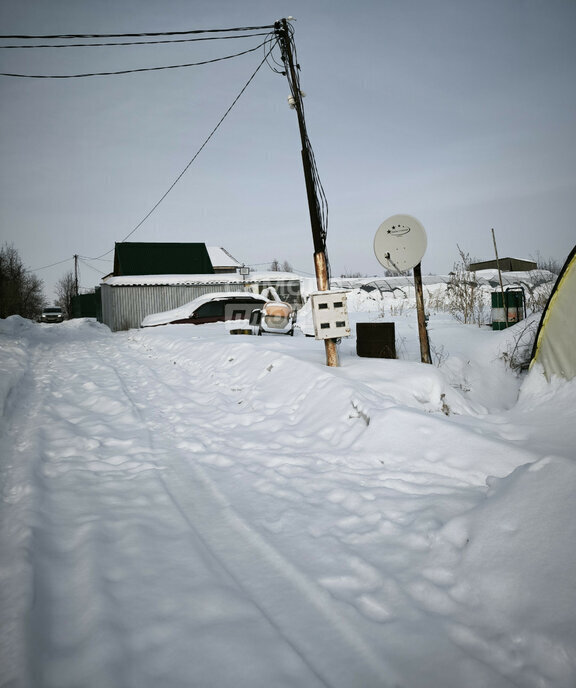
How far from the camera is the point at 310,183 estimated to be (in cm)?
590

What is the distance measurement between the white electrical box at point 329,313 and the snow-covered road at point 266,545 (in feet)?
3.37

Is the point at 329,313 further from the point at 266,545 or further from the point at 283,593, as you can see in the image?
the point at 283,593

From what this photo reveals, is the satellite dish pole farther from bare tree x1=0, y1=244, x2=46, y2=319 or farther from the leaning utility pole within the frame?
bare tree x1=0, y1=244, x2=46, y2=319

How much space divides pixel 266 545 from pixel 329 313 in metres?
3.81

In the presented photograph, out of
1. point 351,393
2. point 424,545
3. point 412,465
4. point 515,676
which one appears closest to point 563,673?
point 515,676

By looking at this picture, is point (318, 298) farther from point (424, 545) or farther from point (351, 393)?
point (424, 545)

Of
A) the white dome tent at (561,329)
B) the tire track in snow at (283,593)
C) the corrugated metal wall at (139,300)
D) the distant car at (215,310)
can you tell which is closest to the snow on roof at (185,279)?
the corrugated metal wall at (139,300)

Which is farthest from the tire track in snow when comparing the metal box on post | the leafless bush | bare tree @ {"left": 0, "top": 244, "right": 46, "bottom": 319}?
bare tree @ {"left": 0, "top": 244, "right": 46, "bottom": 319}

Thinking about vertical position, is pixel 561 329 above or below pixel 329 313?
below

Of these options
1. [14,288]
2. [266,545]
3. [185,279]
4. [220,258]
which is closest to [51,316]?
[14,288]

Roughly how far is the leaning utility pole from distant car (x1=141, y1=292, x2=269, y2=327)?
23.0 ft

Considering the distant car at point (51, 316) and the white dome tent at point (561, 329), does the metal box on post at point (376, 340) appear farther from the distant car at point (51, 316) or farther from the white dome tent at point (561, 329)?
the distant car at point (51, 316)

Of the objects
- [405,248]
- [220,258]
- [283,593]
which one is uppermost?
[220,258]

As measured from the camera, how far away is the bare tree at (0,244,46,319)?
84.7ft
